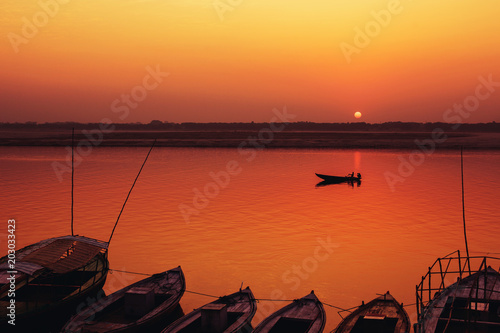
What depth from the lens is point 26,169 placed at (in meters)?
51.9

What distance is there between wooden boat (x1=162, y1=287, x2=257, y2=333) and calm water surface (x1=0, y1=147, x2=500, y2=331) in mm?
2027

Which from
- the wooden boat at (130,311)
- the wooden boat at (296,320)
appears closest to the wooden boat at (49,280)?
the wooden boat at (130,311)

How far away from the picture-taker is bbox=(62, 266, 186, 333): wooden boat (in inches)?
459

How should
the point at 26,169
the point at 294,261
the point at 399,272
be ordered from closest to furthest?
the point at 399,272 → the point at 294,261 → the point at 26,169

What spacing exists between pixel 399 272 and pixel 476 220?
35.7 ft

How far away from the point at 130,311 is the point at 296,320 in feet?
14.5

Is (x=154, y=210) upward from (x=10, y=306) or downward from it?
upward

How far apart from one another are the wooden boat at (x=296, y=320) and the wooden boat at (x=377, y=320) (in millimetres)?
563

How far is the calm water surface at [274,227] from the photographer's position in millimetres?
17078

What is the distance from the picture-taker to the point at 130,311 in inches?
502

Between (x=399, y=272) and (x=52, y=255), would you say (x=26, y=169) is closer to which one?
(x=52, y=255)

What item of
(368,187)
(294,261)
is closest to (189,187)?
(368,187)

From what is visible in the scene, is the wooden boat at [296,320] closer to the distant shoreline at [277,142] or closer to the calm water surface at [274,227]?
the calm water surface at [274,227]

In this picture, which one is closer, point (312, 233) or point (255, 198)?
point (312, 233)
